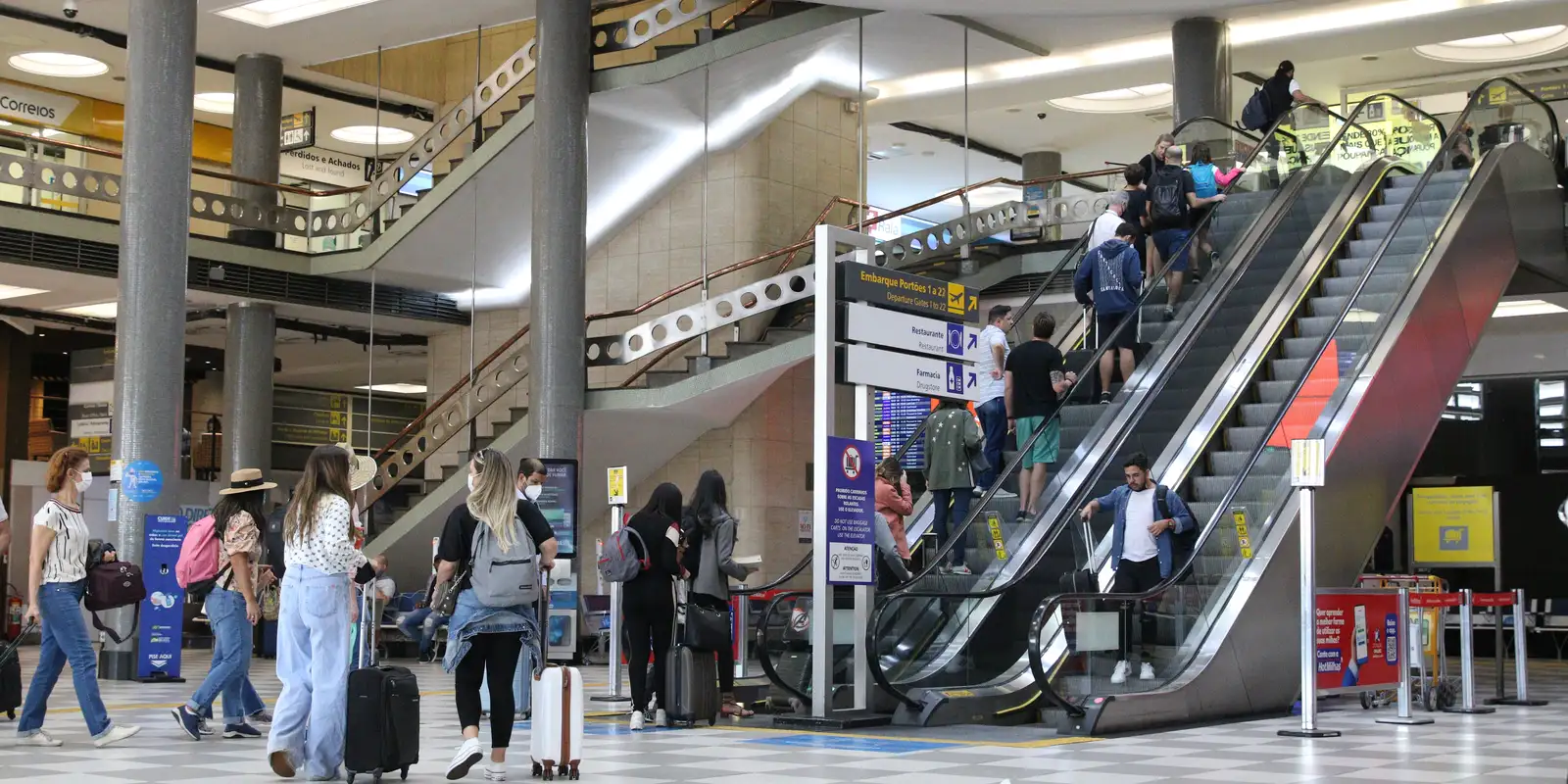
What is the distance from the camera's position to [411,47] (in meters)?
23.8

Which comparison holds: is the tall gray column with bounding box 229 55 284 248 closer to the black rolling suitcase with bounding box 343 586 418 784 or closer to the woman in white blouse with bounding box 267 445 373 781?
the woman in white blouse with bounding box 267 445 373 781

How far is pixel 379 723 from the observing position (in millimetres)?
6840

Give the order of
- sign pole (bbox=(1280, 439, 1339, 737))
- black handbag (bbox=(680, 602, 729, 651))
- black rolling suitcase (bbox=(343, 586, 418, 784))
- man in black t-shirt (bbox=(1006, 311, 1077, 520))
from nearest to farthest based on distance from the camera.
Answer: black rolling suitcase (bbox=(343, 586, 418, 784))
sign pole (bbox=(1280, 439, 1339, 737))
black handbag (bbox=(680, 602, 729, 651))
man in black t-shirt (bbox=(1006, 311, 1077, 520))

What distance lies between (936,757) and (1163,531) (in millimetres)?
2793

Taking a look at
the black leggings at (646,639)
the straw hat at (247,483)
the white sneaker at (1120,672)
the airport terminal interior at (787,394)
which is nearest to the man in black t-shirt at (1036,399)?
the airport terminal interior at (787,394)

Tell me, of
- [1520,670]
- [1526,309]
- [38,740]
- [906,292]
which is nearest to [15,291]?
[38,740]

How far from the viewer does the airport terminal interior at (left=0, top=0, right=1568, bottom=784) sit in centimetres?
855

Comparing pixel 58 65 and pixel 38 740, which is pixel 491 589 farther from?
pixel 58 65

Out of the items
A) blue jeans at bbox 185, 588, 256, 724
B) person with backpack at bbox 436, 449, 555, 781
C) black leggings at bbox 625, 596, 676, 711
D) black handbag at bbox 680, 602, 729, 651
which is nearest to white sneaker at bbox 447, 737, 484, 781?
person with backpack at bbox 436, 449, 555, 781

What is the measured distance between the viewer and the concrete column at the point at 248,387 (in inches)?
797

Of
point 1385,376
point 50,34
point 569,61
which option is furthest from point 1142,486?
point 50,34

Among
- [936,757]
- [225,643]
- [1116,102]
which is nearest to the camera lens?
[936,757]

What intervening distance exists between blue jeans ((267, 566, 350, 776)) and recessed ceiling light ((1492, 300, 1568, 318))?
56.4 feet

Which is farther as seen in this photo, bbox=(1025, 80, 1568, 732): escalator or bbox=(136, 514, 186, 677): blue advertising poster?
bbox=(136, 514, 186, 677): blue advertising poster
